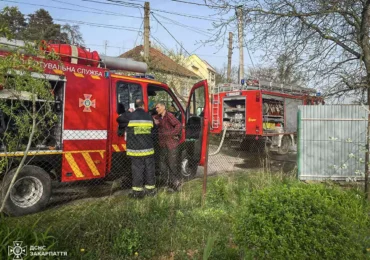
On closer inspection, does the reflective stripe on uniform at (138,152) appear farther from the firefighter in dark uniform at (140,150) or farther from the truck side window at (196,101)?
the truck side window at (196,101)

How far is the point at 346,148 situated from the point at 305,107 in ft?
4.23

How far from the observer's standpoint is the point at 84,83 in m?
5.22

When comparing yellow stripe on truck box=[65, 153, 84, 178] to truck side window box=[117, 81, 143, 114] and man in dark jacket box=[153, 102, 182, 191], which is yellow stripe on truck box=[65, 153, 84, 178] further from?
man in dark jacket box=[153, 102, 182, 191]

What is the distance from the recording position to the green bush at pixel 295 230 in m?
2.54

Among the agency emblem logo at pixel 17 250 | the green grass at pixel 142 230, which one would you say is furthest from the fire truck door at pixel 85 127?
the agency emblem logo at pixel 17 250

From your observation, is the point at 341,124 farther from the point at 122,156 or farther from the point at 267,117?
the point at 267,117

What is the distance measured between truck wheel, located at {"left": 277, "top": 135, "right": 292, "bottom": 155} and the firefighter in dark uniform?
29.5 feet

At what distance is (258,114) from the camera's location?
39.4ft

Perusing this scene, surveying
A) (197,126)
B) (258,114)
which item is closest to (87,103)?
(197,126)

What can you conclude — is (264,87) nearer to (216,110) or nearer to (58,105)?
(216,110)

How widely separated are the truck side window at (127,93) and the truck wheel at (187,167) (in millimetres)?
1717

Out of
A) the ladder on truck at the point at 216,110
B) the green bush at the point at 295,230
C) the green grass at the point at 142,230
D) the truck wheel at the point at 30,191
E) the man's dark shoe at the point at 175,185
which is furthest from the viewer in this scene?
the ladder on truck at the point at 216,110

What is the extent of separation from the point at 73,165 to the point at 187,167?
9.21ft

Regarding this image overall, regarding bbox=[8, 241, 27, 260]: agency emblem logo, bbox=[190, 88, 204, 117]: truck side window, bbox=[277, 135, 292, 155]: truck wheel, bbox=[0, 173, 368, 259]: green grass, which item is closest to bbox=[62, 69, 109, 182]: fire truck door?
bbox=[0, 173, 368, 259]: green grass
